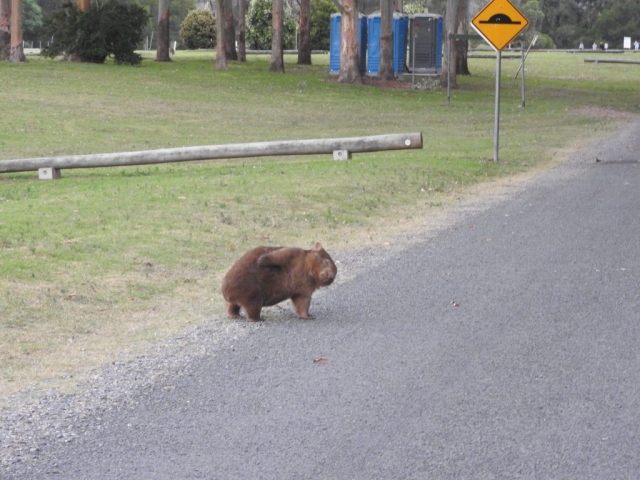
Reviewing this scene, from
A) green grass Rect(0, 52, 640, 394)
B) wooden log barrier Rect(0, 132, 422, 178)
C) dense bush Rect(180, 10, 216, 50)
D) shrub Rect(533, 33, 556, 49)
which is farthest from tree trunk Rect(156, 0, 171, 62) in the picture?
shrub Rect(533, 33, 556, 49)

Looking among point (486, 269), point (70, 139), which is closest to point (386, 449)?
point (486, 269)

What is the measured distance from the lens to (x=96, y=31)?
47.1 meters

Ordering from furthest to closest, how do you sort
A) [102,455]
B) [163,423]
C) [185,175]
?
[185,175] < [163,423] < [102,455]

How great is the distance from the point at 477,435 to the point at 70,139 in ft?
73.0

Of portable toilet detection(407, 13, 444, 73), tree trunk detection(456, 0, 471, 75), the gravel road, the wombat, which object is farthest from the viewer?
portable toilet detection(407, 13, 444, 73)

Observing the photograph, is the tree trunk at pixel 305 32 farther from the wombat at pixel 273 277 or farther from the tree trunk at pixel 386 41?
the wombat at pixel 273 277

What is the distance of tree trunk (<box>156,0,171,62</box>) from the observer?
51094 millimetres

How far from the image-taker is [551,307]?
879 centimetres

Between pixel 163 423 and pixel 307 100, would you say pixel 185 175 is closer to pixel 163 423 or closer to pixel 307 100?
pixel 163 423

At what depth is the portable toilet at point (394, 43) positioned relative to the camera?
52.3m

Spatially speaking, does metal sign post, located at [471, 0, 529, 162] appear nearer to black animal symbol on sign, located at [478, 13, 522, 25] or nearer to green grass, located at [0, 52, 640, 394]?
black animal symbol on sign, located at [478, 13, 522, 25]

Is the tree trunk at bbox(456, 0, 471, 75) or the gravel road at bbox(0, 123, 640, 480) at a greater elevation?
the tree trunk at bbox(456, 0, 471, 75)

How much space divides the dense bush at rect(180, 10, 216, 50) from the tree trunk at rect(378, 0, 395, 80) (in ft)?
100

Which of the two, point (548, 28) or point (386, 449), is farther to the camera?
point (548, 28)
